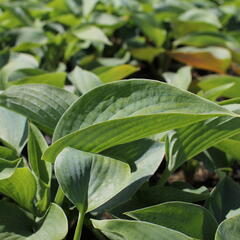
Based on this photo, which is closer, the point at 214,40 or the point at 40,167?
the point at 40,167

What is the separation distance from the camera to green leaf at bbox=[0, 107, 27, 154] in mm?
924

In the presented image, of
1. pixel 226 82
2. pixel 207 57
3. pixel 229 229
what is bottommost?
pixel 207 57

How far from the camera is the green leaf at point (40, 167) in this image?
2.68 ft

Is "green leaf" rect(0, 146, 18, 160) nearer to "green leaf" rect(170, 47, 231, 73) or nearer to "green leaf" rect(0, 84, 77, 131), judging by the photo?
"green leaf" rect(0, 84, 77, 131)

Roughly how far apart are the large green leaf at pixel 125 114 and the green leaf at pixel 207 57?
806 millimetres

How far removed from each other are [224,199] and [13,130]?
423 millimetres

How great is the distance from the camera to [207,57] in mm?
1514

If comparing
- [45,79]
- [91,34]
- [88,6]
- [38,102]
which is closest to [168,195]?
[38,102]

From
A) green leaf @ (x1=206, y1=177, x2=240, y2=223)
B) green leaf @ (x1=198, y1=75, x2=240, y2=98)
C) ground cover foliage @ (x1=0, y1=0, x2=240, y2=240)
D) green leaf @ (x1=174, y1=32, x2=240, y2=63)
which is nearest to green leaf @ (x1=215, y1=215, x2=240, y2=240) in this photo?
ground cover foliage @ (x1=0, y1=0, x2=240, y2=240)

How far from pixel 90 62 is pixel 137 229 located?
951mm

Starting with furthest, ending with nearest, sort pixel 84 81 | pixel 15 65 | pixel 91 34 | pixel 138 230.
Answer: pixel 91 34 < pixel 15 65 < pixel 84 81 < pixel 138 230

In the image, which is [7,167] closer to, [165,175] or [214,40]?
[165,175]

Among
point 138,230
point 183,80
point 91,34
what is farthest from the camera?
point 91,34

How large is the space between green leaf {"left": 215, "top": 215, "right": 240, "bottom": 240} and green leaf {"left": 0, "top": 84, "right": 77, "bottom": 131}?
35 cm
